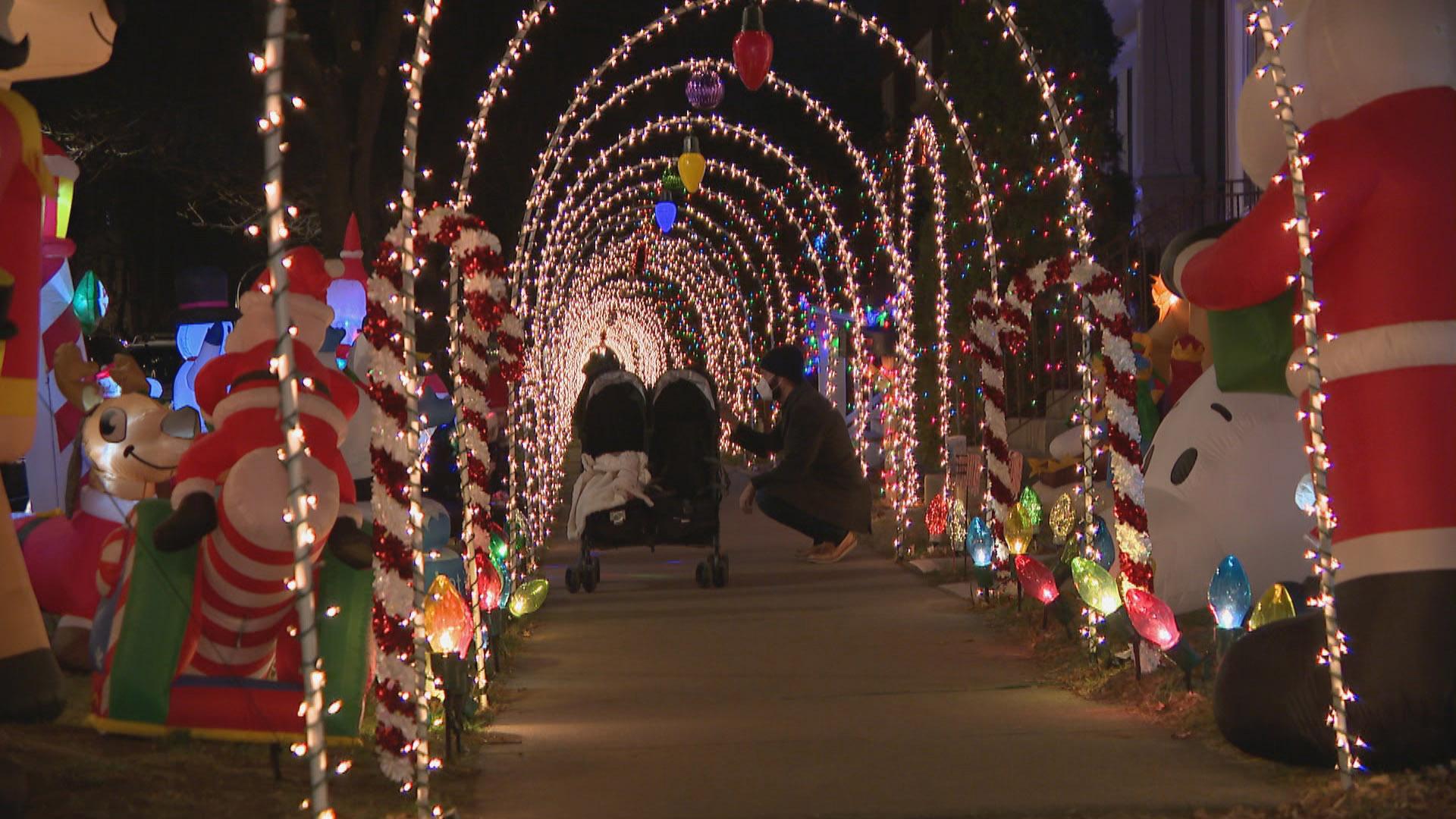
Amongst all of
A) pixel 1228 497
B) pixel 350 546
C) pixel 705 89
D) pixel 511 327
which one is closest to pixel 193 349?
pixel 705 89

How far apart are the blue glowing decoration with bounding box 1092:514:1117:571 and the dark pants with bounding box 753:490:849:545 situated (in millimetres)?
5661

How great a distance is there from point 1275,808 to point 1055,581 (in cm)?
436

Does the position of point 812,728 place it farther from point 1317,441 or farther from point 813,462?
point 813,462

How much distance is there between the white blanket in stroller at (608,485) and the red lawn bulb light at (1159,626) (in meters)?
6.32

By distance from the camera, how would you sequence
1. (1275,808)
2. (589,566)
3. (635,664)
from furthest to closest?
(589,566), (635,664), (1275,808)

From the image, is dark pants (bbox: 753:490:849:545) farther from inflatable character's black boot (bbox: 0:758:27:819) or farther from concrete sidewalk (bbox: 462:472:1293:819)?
inflatable character's black boot (bbox: 0:758:27:819)

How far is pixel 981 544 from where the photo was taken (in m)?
12.3

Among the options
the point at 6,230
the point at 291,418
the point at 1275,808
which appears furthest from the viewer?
the point at 6,230

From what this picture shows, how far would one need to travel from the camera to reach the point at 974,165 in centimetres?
1416

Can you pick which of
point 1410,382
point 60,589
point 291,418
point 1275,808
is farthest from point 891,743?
point 60,589

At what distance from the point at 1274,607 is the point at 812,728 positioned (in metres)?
2.18

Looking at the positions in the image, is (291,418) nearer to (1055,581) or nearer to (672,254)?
(1055,581)

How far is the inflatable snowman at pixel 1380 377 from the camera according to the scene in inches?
250

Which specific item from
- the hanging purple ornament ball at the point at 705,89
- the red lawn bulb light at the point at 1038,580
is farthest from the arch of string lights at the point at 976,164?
the hanging purple ornament ball at the point at 705,89
